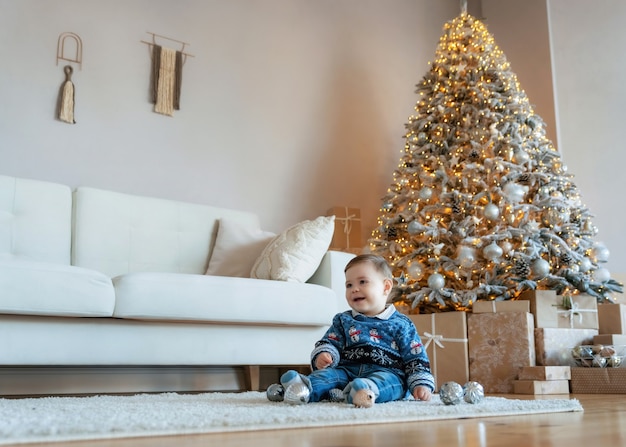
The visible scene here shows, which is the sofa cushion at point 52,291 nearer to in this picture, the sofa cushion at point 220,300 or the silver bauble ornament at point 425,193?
the sofa cushion at point 220,300

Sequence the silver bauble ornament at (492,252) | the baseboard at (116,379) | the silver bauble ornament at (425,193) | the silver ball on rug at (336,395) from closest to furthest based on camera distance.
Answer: the silver ball on rug at (336,395) < the baseboard at (116,379) < the silver bauble ornament at (492,252) < the silver bauble ornament at (425,193)

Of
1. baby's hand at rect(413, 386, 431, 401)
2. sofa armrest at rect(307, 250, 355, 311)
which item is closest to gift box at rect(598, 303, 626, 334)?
sofa armrest at rect(307, 250, 355, 311)

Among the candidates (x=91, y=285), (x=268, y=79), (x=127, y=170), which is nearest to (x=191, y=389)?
(x=91, y=285)

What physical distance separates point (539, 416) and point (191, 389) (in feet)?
5.41

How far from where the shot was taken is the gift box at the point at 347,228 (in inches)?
170

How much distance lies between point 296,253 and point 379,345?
1034 mm

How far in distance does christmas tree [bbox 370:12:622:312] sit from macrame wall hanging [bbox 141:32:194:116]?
4.67ft

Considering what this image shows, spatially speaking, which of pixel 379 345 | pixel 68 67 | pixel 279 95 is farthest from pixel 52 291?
pixel 279 95

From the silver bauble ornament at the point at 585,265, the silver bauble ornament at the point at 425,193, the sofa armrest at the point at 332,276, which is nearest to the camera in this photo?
the sofa armrest at the point at 332,276

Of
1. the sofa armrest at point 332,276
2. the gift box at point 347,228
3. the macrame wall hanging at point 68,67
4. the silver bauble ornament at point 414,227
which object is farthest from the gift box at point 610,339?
the macrame wall hanging at point 68,67

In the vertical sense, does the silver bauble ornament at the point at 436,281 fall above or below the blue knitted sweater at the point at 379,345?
above

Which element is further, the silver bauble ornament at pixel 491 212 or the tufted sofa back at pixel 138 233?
the silver bauble ornament at pixel 491 212

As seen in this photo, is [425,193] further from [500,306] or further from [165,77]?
[165,77]

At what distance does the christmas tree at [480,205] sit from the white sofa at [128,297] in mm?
803
